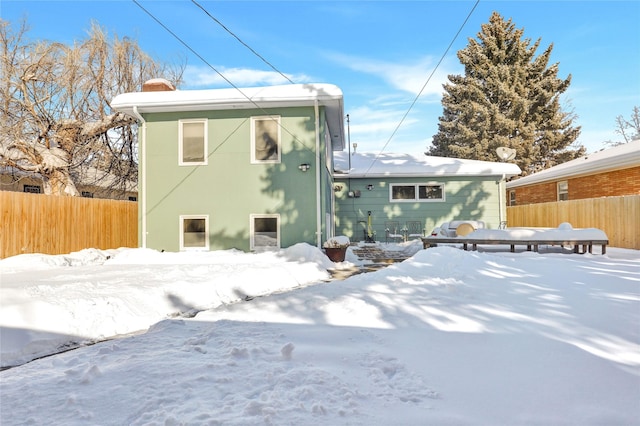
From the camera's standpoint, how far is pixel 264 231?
941 cm

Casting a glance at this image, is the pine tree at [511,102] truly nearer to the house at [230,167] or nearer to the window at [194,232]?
the house at [230,167]

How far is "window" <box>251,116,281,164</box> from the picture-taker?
30.9ft

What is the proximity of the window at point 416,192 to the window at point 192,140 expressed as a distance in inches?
305

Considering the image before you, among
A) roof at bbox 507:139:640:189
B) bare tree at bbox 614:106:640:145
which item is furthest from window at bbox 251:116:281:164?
bare tree at bbox 614:106:640:145

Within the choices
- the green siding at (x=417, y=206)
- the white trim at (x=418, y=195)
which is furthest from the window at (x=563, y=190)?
the white trim at (x=418, y=195)

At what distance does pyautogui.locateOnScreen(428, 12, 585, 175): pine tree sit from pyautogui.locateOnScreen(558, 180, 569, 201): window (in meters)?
8.12

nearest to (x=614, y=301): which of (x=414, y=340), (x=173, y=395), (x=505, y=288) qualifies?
(x=505, y=288)

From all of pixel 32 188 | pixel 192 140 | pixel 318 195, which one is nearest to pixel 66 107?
pixel 32 188

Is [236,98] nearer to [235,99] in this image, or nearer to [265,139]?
[235,99]

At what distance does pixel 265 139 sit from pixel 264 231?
249 centimetres

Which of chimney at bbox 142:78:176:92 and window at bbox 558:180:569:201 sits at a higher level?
chimney at bbox 142:78:176:92

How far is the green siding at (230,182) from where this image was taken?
30.5ft

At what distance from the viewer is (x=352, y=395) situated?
2.07 m

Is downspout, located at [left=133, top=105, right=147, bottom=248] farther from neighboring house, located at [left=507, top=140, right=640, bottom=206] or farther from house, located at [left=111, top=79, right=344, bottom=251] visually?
neighboring house, located at [left=507, top=140, right=640, bottom=206]
